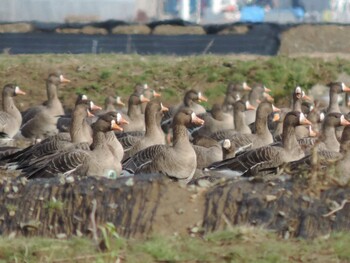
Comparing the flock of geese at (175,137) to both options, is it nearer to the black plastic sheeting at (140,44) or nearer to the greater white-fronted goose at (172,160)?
the greater white-fronted goose at (172,160)

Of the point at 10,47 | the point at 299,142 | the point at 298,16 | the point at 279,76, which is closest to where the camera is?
the point at 299,142

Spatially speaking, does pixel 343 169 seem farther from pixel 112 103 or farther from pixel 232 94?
pixel 232 94

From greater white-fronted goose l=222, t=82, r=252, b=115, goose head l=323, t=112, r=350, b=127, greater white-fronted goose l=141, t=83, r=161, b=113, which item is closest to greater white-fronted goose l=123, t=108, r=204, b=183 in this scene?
goose head l=323, t=112, r=350, b=127

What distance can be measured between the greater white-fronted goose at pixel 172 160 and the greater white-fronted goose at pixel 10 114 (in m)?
5.49

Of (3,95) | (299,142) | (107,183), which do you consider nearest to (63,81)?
(3,95)

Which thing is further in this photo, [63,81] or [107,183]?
[63,81]

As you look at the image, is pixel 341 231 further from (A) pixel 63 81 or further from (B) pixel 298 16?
Answer: (B) pixel 298 16

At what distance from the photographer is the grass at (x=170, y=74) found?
2672 cm

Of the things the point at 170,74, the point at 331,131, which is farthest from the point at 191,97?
the point at 331,131

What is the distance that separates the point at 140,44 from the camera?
31.7 meters

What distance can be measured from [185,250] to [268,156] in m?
6.95

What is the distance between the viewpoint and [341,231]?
11.9m

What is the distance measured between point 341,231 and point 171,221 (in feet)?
5.27

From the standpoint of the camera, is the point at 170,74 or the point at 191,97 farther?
the point at 170,74
